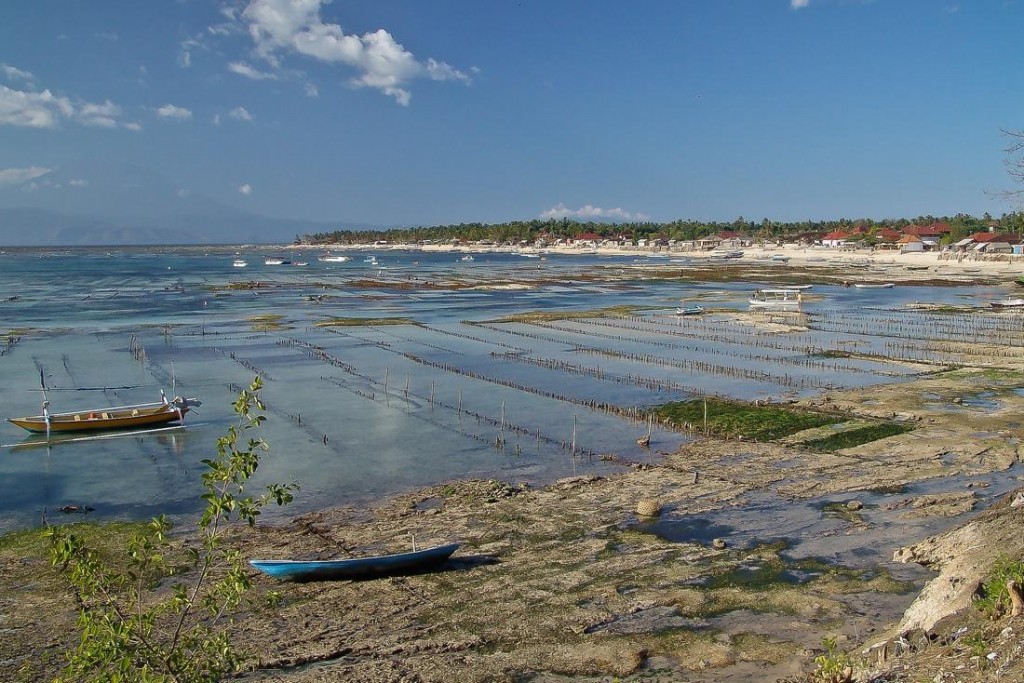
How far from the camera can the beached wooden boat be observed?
936 inches

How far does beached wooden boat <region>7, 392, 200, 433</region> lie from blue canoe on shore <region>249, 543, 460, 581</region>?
1304 centimetres

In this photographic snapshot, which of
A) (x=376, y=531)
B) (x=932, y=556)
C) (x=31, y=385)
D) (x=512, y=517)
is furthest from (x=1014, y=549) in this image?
(x=31, y=385)

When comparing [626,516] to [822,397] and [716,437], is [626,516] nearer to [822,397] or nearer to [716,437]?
[716,437]

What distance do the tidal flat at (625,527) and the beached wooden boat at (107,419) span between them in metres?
1.59

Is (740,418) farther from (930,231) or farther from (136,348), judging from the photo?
(930,231)

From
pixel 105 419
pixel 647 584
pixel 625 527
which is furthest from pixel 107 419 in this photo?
pixel 647 584

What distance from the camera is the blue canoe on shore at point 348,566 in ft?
43.5

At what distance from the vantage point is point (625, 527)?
51.9 feet

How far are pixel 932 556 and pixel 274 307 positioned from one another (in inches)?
2256

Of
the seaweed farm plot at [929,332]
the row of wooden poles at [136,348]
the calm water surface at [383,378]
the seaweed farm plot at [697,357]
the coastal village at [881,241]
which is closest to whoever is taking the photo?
the calm water surface at [383,378]

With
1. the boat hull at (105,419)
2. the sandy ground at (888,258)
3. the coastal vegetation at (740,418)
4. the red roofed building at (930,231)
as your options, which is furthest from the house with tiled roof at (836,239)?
the boat hull at (105,419)

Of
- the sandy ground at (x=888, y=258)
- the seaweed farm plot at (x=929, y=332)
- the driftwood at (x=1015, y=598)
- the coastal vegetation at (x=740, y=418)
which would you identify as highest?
the sandy ground at (x=888, y=258)

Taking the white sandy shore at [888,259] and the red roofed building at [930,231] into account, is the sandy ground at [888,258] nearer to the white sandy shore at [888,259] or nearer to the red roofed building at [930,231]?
the white sandy shore at [888,259]

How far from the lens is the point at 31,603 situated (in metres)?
12.7
